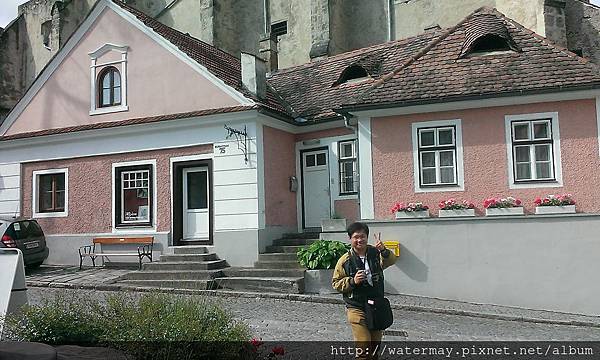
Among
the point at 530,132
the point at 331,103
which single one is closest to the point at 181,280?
the point at 331,103

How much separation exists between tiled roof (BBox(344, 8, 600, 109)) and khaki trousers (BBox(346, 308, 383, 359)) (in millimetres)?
8499

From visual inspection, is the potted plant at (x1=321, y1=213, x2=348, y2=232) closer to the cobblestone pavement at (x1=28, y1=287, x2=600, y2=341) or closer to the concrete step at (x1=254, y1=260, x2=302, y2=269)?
the concrete step at (x1=254, y1=260, x2=302, y2=269)

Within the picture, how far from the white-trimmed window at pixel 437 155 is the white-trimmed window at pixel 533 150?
114 centimetres

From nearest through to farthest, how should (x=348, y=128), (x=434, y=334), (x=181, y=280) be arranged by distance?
(x=434, y=334), (x=181, y=280), (x=348, y=128)

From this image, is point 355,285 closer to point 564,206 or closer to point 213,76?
point 564,206

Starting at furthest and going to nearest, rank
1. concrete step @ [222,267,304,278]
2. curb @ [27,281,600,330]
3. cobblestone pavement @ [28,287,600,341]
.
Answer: concrete step @ [222,267,304,278] < curb @ [27,281,600,330] < cobblestone pavement @ [28,287,600,341]

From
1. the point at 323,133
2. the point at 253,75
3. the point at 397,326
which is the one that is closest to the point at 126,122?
the point at 253,75

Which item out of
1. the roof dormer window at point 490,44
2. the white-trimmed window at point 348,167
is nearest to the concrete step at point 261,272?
the white-trimmed window at point 348,167

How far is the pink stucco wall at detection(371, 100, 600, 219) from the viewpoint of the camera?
12547mm

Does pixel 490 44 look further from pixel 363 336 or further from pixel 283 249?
pixel 363 336

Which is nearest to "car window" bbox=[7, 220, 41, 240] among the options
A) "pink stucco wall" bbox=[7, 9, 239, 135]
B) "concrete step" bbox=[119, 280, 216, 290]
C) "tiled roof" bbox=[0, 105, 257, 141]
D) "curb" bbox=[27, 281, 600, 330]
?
"curb" bbox=[27, 281, 600, 330]

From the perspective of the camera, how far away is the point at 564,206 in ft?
40.4

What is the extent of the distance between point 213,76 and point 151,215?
4.22 m

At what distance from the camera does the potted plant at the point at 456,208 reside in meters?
12.9
